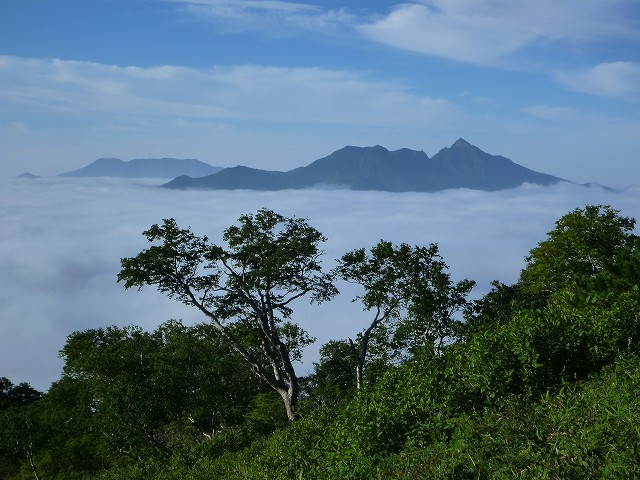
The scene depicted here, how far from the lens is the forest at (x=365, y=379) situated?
742 cm

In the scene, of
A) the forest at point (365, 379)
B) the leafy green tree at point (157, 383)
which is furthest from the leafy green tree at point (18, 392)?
the leafy green tree at point (157, 383)

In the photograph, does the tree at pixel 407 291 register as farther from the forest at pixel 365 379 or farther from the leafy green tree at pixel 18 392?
the leafy green tree at pixel 18 392

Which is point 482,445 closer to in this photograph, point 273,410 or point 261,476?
point 261,476

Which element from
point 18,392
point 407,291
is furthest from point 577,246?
point 18,392

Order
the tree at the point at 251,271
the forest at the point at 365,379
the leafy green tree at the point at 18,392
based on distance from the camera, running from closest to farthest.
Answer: the forest at the point at 365,379, the tree at the point at 251,271, the leafy green tree at the point at 18,392

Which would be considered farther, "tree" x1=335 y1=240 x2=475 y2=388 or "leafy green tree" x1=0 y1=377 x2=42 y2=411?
"leafy green tree" x1=0 y1=377 x2=42 y2=411

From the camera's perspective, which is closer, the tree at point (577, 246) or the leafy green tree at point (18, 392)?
the tree at point (577, 246)

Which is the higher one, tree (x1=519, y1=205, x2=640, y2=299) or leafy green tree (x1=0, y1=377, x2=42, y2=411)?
tree (x1=519, y1=205, x2=640, y2=299)

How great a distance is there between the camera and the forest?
7.42 meters

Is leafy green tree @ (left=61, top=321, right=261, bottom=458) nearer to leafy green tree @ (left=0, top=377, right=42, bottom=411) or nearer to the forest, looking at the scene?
the forest

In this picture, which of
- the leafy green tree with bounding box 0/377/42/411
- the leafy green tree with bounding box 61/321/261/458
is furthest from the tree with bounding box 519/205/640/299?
the leafy green tree with bounding box 0/377/42/411

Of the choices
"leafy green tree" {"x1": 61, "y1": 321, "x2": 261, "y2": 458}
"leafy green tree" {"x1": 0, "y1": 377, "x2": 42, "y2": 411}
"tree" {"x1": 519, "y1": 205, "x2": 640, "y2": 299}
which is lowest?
"leafy green tree" {"x1": 0, "y1": 377, "x2": 42, "y2": 411}

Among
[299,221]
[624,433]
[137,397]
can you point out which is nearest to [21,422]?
[137,397]

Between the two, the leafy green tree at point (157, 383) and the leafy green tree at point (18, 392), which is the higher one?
the leafy green tree at point (157, 383)
